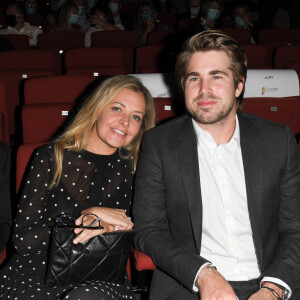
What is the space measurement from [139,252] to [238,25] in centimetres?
389

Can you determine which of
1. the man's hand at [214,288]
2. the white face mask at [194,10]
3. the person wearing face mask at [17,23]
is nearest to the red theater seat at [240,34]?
the white face mask at [194,10]

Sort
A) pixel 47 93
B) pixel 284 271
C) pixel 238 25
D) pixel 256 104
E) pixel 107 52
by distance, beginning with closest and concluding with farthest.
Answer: pixel 284 271 < pixel 256 104 < pixel 47 93 < pixel 107 52 < pixel 238 25

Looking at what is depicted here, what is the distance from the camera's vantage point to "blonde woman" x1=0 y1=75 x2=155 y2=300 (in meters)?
1.31

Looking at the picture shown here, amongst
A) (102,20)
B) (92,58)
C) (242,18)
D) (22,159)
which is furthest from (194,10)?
(22,159)

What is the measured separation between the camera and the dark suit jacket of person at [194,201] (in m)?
1.26

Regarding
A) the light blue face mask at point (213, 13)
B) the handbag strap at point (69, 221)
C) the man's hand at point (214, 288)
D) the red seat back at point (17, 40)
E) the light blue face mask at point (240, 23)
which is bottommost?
the man's hand at point (214, 288)

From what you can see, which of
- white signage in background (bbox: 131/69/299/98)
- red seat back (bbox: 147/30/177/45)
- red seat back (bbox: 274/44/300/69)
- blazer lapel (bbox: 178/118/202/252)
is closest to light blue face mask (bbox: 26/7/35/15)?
red seat back (bbox: 147/30/177/45)

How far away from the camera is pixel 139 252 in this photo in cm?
139

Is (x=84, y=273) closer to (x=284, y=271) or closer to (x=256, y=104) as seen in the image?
(x=284, y=271)

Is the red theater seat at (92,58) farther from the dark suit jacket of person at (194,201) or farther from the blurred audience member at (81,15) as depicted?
the blurred audience member at (81,15)

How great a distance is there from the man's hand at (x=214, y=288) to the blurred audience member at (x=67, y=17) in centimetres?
396

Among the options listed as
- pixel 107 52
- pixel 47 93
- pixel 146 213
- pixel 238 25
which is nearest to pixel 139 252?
A: pixel 146 213

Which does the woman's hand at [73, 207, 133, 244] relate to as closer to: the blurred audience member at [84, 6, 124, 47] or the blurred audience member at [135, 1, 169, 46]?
the blurred audience member at [84, 6, 124, 47]

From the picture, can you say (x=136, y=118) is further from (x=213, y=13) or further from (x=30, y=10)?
(x=30, y=10)
